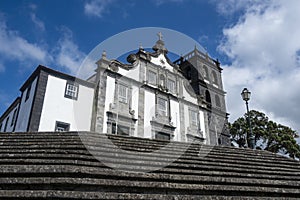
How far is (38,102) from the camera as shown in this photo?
1425cm

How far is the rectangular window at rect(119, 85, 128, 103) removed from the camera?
17427mm

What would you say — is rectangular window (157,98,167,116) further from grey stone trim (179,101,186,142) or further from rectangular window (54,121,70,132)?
rectangular window (54,121,70,132)

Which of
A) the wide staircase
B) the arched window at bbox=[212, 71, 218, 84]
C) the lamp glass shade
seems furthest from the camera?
the arched window at bbox=[212, 71, 218, 84]

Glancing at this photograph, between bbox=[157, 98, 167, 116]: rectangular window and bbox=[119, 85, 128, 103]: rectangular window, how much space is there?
3.14m

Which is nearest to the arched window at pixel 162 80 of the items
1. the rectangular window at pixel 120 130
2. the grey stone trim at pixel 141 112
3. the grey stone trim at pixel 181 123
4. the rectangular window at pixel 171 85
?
the rectangular window at pixel 171 85

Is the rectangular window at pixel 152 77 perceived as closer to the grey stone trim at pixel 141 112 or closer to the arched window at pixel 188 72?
the grey stone trim at pixel 141 112

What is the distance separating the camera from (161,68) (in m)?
21.5

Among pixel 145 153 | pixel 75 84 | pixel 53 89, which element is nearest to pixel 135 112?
pixel 75 84

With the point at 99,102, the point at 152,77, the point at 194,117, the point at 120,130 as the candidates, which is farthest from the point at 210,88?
the point at 99,102

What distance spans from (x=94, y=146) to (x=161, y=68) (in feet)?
55.3

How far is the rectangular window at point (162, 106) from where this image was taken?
1939 cm

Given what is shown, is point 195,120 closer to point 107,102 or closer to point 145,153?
point 107,102

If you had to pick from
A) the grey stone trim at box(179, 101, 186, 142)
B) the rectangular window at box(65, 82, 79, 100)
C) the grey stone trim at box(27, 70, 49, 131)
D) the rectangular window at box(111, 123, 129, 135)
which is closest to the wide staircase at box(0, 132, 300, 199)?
the grey stone trim at box(27, 70, 49, 131)

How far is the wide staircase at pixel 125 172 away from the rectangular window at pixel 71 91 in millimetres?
9270
